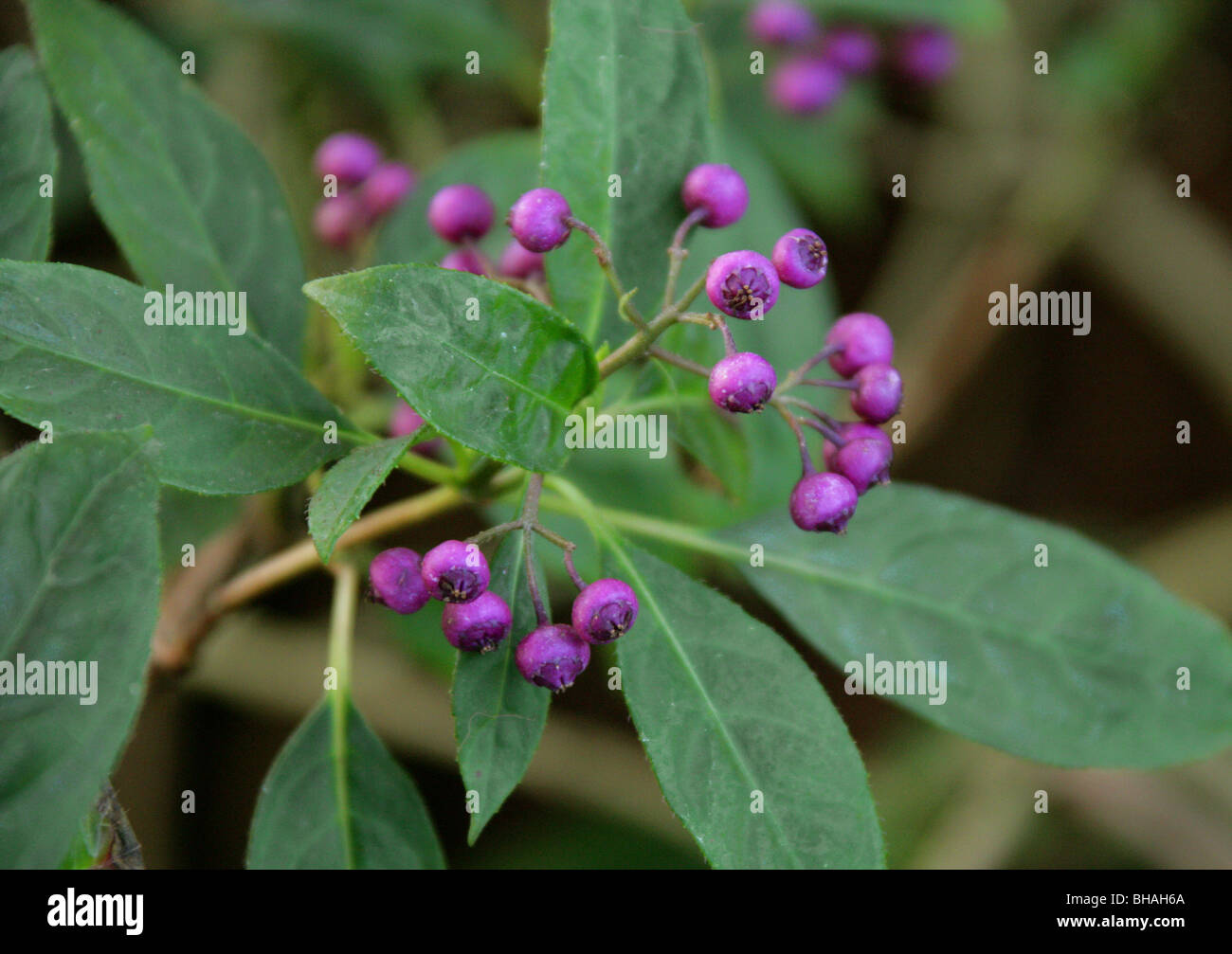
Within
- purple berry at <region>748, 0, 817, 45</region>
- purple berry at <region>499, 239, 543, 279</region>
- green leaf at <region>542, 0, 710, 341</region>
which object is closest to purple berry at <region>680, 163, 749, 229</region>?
A: green leaf at <region>542, 0, 710, 341</region>

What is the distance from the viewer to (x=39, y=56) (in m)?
1.36

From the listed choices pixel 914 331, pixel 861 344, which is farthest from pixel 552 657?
pixel 914 331

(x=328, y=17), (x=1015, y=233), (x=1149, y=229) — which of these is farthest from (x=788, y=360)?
(x=1149, y=229)

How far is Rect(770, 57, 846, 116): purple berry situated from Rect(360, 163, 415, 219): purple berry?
1088 millimetres

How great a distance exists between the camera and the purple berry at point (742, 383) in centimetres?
110

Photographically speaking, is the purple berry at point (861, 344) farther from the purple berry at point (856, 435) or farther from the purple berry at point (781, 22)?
the purple berry at point (781, 22)

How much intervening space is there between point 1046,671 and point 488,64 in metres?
1.88

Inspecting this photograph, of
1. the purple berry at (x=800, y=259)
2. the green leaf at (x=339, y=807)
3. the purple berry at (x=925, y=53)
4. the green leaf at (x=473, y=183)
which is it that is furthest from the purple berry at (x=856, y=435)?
the purple berry at (x=925, y=53)

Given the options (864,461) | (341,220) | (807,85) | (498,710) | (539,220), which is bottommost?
(498,710)

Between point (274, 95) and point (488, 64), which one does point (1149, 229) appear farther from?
point (274, 95)

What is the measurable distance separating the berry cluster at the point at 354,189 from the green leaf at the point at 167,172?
0.37 meters

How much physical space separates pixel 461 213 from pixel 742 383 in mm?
535

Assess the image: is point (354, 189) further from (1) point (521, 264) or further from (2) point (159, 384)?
(2) point (159, 384)

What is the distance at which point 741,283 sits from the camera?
44.1 inches
